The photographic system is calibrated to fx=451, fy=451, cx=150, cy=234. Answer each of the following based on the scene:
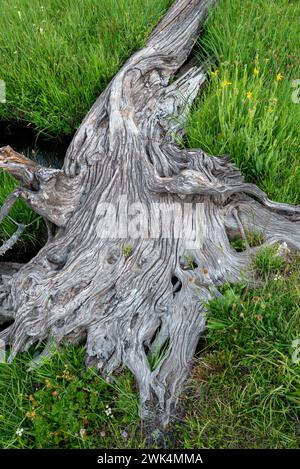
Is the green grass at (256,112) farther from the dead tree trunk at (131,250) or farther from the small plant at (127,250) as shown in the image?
the small plant at (127,250)

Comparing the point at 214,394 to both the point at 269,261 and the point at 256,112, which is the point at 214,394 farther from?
the point at 256,112

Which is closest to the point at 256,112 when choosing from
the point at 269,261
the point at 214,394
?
the point at 269,261

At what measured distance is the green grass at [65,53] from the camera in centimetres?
476

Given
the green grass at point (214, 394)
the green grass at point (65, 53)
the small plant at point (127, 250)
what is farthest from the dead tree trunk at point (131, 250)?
the green grass at point (65, 53)

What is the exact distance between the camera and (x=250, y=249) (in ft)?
10.5

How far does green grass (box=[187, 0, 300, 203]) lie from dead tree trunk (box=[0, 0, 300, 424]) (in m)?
0.21

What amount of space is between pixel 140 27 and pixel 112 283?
3.23 m

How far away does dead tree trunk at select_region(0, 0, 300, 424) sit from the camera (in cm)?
294

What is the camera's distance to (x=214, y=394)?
8.68 feet

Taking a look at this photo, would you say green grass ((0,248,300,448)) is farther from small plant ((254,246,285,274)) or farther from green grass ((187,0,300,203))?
green grass ((187,0,300,203))

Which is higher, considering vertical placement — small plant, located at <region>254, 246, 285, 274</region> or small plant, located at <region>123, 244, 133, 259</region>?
small plant, located at <region>254, 246, 285, 274</region>

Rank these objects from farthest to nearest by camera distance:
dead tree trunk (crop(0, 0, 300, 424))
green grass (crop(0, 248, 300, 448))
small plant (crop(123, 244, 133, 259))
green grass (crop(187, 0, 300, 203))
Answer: green grass (crop(187, 0, 300, 203)) → small plant (crop(123, 244, 133, 259)) → dead tree trunk (crop(0, 0, 300, 424)) → green grass (crop(0, 248, 300, 448))

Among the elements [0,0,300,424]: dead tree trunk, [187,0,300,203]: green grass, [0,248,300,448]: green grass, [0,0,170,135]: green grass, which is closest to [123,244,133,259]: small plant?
[0,0,300,424]: dead tree trunk
